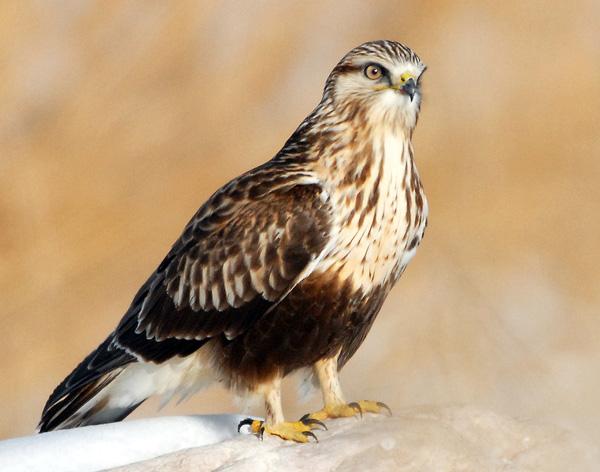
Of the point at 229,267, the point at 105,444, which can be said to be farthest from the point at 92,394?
the point at 229,267

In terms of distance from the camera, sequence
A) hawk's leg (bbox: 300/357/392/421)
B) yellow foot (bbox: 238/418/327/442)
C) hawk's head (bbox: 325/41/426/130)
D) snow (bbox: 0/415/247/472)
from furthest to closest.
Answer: hawk's leg (bbox: 300/357/392/421) → hawk's head (bbox: 325/41/426/130) → yellow foot (bbox: 238/418/327/442) → snow (bbox: 0/415/247/472)

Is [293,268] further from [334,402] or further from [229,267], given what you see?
[334,402]

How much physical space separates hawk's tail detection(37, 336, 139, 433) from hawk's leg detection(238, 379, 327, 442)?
0.63 meters

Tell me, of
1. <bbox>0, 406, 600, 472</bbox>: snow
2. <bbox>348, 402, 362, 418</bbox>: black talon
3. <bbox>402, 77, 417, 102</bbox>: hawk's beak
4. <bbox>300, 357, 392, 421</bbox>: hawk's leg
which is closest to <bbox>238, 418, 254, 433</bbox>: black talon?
<bbox>0, 406, 600, 472</bbox>: snow

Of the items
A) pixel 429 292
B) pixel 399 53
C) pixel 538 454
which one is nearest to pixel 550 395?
pixel 538 454

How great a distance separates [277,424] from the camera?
460cm

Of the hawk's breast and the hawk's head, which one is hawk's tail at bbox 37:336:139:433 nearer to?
the hawk's breast

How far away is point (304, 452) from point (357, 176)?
1130 millimetres

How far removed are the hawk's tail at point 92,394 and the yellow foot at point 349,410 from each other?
83 centimetres

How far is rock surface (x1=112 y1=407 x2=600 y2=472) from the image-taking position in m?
4.17

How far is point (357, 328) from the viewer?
4.89 meters

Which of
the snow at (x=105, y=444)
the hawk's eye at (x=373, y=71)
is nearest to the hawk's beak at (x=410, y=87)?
the hawk's eye at (x=373, y=71)

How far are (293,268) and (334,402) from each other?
2.20 ft

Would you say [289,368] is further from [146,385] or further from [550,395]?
[550,395]
